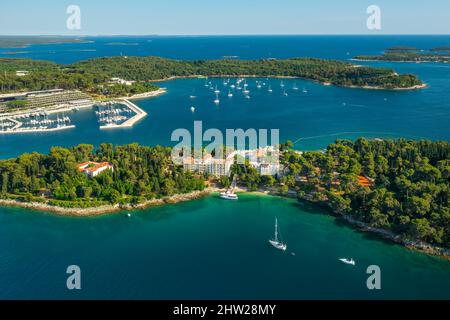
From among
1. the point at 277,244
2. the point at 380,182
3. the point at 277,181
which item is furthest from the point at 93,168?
the point at 380,182

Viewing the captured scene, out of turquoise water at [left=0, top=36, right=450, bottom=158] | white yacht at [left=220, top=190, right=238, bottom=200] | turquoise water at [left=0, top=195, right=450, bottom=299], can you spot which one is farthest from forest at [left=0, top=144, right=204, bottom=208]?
turquoise water at [left=0, top=36, right=450, bottom=158]

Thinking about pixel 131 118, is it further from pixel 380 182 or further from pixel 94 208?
pixel 380 182

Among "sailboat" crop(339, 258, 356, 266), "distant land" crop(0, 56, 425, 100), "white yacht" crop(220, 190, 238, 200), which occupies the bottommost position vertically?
"sailboat" crop(339, 258, 356, 266)

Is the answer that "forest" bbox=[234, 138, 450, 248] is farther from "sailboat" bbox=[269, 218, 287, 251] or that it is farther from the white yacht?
"sailboat" bbox=[269, 218, 287, 251]

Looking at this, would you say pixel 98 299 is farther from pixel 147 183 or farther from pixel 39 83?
pixel 39 83

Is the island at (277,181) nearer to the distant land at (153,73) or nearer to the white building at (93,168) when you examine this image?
the white building at (93,168)

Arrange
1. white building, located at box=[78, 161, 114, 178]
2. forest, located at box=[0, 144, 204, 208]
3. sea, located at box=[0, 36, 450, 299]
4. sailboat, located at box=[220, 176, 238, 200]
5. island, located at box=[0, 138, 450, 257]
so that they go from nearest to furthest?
sea, located at box=[0, 36, 450, 299]
island, located at box=[0, 138, 450, 257]
forest, located at box=[0, 144, 204, 208]
sailboat, located at box=[220, 176, 238, 200]
white building, located at box=[78, 161, 114, 178]

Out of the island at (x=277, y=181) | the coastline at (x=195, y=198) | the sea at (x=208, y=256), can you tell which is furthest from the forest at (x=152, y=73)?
the coastline at (x=195, y=198)

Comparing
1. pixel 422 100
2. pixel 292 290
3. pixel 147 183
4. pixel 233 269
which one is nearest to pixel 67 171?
pixel 147 183
